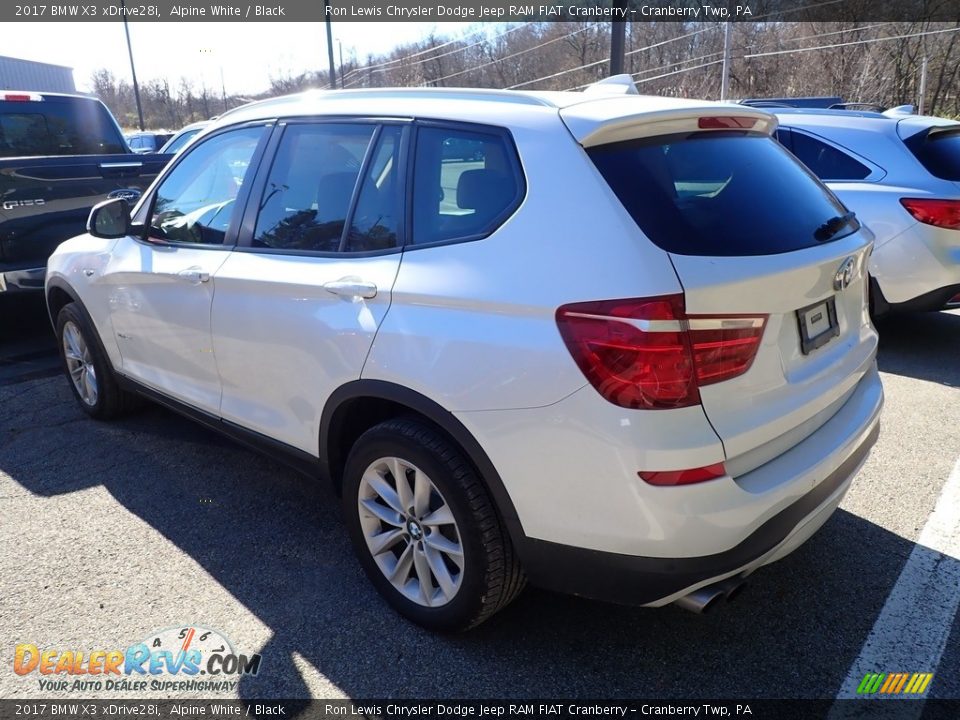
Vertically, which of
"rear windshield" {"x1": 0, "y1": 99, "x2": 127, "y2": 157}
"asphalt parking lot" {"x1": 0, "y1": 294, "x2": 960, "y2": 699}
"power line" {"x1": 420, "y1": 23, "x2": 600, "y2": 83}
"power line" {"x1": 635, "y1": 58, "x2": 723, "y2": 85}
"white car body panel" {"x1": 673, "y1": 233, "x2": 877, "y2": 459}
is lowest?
"asphalt parking lot" {"x1": 0, "y1": 294, "x2": 960, "y2": 699}

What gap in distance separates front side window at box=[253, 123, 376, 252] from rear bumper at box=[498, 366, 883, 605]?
1466 millimetres

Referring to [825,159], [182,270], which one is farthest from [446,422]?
[825,159]

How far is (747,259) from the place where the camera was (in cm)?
222

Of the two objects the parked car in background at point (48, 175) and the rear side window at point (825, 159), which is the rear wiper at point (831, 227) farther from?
the parked car in background at point (48, 175)

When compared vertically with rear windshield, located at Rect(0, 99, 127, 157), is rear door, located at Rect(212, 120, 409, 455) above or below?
below

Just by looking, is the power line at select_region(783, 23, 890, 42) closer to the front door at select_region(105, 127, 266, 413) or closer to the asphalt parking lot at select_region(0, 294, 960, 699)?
the asphalt parking lot at select_region(0, 294, 960, 699)

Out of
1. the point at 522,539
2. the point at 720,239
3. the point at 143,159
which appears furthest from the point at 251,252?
the point at 143,159

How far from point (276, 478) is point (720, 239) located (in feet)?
8.99

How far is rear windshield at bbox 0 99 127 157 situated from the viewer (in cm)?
682

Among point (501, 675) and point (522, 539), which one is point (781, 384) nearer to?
point (522, 539)

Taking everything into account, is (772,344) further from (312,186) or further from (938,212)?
(938,212)

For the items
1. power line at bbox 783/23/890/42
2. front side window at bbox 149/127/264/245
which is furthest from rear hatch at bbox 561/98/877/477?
power line at bbox 783/23/890/42

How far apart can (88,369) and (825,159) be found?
5581 millimetres

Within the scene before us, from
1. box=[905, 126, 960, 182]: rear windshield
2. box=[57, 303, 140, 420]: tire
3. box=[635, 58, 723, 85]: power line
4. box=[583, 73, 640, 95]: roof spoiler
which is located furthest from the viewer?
box=[635, 58, 723, 85]: power line
